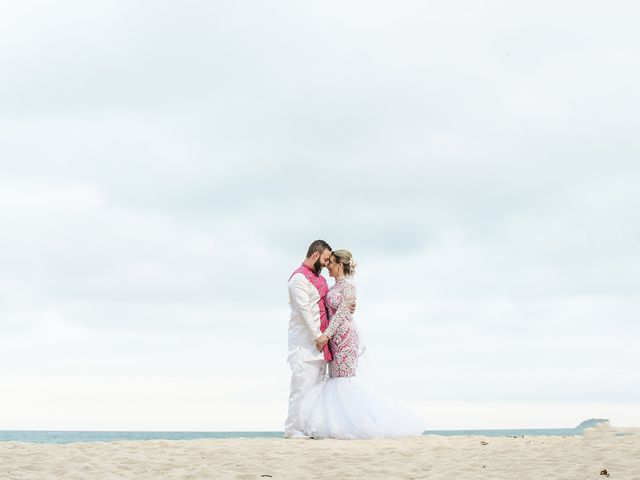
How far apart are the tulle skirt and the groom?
0.65 ft

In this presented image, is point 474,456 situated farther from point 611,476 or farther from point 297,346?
point 297,346

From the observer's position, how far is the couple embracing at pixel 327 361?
12.2m

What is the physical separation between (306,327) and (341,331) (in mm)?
548

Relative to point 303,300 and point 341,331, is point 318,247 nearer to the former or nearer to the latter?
point 303,300

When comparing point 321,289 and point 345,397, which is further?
point 321,289

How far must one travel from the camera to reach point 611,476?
9.33 meters

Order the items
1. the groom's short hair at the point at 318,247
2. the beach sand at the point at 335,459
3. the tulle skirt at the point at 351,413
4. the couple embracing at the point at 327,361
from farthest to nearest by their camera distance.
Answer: the groom's short hair at the point at 318,247, the couple embracing at the point at 327,361, the tulle skirt at the point at 351,413, the beach sand at the point at 335,459

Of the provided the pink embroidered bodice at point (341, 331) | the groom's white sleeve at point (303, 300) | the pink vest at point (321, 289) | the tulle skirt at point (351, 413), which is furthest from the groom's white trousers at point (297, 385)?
the groom's white sleeve at point (303, 300)

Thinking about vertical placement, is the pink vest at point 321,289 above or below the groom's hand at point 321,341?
above

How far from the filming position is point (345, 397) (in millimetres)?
12266

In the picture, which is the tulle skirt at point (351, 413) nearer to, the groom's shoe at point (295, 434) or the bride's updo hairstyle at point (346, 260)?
the groom's shoe at point (295, 434)

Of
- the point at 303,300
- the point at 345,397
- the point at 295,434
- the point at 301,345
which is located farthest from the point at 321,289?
the point at 295,434

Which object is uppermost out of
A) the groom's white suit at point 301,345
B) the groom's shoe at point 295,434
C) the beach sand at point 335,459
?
the groom's white suit at point 301,345

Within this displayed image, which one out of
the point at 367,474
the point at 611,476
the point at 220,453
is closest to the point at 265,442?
the point at 220,453
